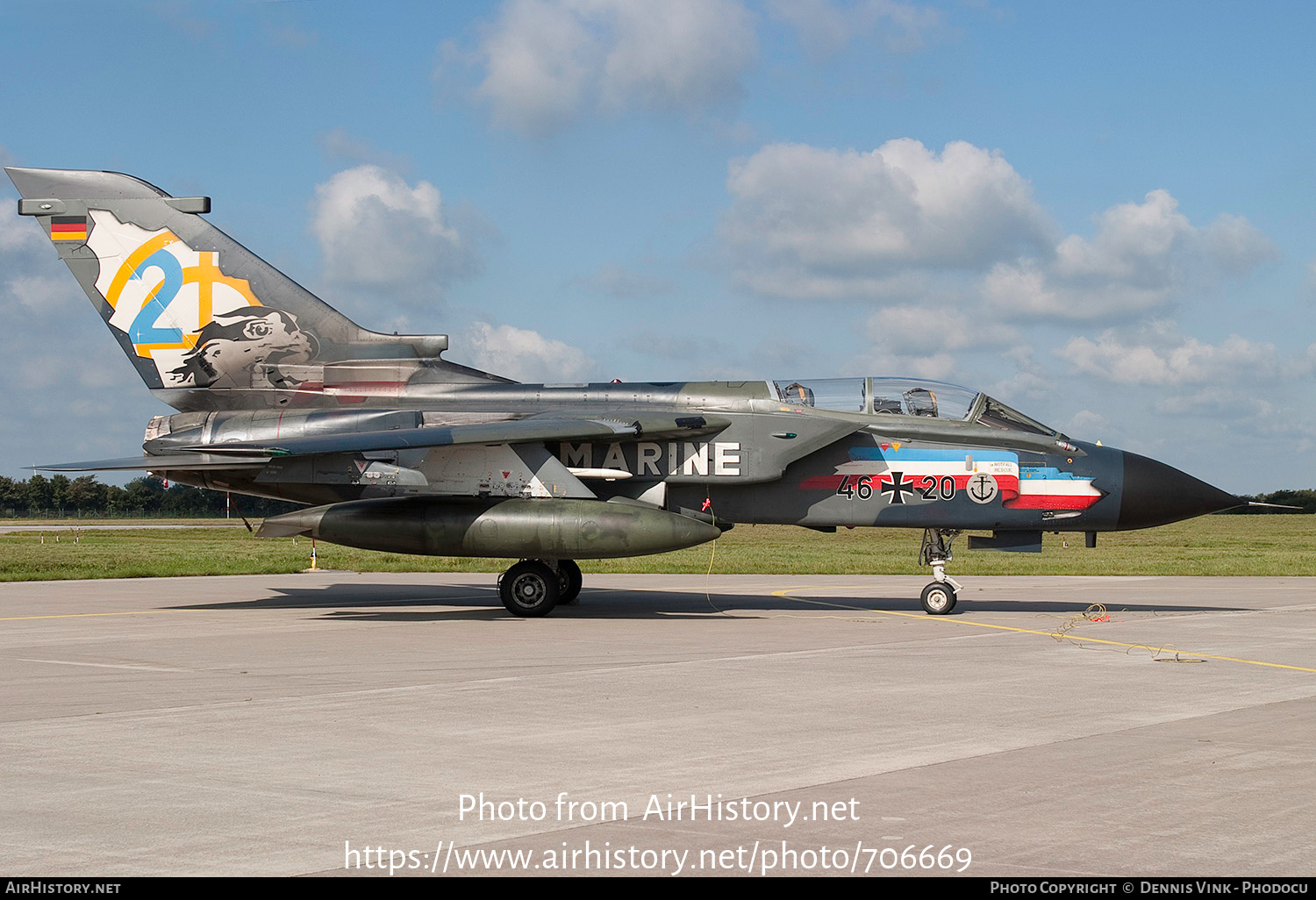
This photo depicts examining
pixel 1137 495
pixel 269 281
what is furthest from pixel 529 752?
pixel 269 281

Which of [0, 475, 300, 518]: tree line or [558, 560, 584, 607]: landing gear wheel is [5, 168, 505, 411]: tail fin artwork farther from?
[0, 475, 300, 518]: tree line

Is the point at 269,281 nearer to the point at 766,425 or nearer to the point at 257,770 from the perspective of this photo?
the point at 766,425

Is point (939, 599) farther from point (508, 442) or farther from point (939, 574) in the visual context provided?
point (508, 442)

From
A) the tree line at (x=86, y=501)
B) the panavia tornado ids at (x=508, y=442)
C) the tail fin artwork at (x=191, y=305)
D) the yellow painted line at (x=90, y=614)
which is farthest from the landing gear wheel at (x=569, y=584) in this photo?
the tree line at (x=86, y=501)

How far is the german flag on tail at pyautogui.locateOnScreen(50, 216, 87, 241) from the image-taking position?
17375 millimetres

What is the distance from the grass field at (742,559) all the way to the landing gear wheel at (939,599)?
1147 cm

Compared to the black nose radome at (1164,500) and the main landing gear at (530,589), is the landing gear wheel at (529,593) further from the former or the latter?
the black nose radome at (1164,500)

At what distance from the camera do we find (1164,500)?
15.7 meters

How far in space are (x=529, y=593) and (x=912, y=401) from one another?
237 inches

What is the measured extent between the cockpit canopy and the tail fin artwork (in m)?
5.51

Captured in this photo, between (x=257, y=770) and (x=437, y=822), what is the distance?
157 centimetres

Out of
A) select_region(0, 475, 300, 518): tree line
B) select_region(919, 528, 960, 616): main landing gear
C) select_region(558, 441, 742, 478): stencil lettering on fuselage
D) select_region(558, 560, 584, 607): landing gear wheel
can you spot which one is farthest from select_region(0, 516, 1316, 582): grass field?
select_region(0, 475, 300, 518): tree line

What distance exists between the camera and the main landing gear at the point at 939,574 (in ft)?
54.5

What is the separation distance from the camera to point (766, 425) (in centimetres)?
1611
